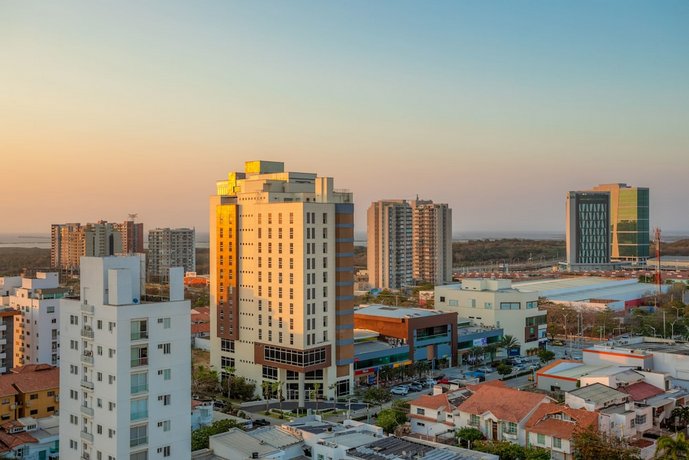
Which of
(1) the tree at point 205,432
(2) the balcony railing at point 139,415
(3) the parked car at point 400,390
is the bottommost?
(3) the parked car at point 400,390

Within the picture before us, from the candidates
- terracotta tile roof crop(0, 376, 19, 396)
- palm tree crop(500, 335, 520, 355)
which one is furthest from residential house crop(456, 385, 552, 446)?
palm tree crop(500, 335, 520, 355)

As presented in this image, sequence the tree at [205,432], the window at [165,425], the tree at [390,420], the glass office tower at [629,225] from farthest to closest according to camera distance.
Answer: the glass office tower at [629,225] → the tree at [390,420] → the tree at [205,432] → the window at [165,425]

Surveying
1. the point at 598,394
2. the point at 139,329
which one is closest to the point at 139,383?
the point at 139,329

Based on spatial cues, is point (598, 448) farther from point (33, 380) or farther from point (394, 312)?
point (394, 312)

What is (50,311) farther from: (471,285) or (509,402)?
(471,285)

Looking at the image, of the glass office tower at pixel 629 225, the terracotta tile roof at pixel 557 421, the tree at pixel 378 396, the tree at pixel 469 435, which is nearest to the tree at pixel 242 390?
the tree at pixel 378 396

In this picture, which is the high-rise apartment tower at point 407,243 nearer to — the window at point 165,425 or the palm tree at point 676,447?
the palm tree at point 676,447

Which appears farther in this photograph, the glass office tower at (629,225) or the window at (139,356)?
the glass office tower at (629,225)
